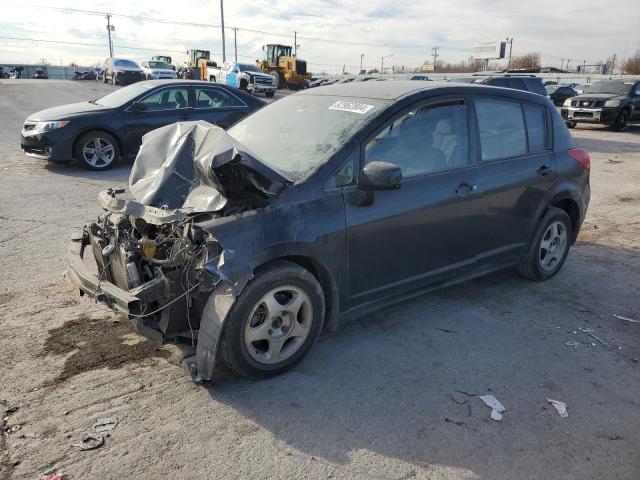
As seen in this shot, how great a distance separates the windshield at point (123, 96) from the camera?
32.9 feet

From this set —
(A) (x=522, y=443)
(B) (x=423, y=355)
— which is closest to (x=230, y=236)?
(B) (x=423, y=355)

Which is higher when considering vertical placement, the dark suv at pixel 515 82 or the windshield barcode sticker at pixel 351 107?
the dark suv at pixel 515 82

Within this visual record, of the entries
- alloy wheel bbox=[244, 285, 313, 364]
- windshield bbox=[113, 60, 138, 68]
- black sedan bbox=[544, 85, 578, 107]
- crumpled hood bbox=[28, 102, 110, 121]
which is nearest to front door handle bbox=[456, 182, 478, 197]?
alloy wheel bbox=[244, 285, 313, 364]

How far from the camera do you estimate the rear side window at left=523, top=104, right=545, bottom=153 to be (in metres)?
4.86

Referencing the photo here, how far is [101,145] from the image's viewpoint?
970cm

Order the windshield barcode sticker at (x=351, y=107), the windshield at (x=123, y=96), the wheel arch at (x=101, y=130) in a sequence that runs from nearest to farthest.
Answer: the windshield barcode sticker at (x=351, y=107) → the wheel arch at (x=101, y=130) → the windshield at (x=123, y=96)

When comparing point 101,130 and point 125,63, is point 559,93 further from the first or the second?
point 101,130

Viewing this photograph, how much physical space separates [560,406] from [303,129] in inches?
101

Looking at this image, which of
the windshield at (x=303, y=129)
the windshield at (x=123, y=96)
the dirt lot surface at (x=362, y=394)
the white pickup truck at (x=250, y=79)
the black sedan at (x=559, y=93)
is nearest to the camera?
the dirt lot surface at (x=362, y=394)

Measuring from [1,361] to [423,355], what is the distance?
2.84m

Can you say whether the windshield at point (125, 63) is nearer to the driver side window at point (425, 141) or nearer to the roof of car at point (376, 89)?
the roof of car at point (376, 89)

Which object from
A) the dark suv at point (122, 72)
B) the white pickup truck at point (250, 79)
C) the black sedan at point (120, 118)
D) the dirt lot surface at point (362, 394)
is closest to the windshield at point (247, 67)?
the white pickup truck at point (250, 79)

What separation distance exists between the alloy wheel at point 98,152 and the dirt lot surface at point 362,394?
4.96m

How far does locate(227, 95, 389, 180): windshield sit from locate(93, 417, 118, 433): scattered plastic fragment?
5.86 ft
